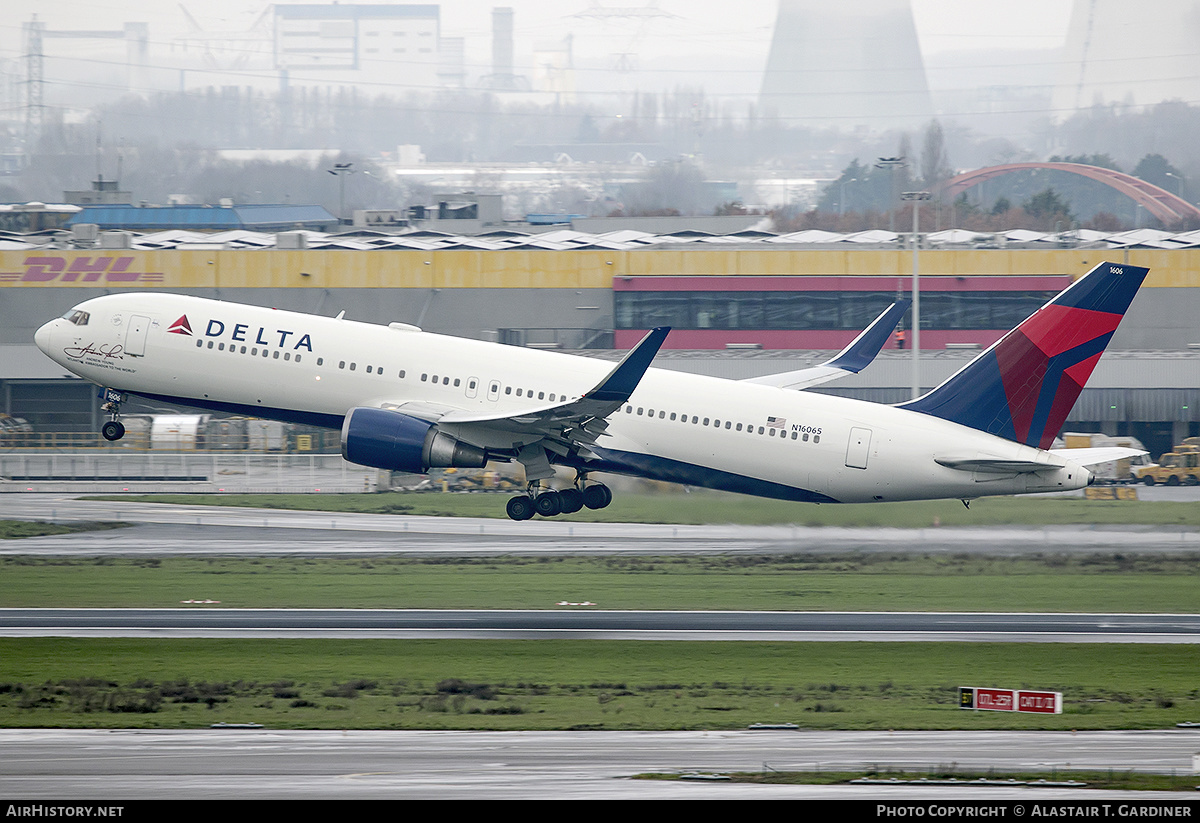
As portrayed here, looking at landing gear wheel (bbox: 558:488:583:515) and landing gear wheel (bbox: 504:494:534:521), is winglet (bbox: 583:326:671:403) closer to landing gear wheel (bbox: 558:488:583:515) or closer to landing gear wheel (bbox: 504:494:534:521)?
landing gear wheel (bbox: 558:488:583:515)

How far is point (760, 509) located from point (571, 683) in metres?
15.3

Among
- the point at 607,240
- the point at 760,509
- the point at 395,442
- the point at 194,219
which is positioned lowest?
the point at 760,509

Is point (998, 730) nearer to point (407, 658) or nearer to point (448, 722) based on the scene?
point (448, 722)

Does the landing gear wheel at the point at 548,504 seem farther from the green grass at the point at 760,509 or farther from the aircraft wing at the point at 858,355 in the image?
the aircraft wing at the point at 858,355

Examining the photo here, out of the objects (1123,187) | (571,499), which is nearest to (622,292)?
(571,499)

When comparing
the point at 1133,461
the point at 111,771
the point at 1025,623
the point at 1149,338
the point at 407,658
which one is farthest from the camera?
the point at 1149,338

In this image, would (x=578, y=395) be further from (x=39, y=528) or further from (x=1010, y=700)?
(x=39, y=528)

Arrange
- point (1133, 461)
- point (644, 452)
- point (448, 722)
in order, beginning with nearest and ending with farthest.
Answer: point (448, 722)
point (644, 452)
point (1133, 461)

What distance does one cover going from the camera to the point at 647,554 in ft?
164

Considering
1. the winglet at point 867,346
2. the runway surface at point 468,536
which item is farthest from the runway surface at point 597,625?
the winglet at point 867,346

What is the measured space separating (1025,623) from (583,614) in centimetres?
1306

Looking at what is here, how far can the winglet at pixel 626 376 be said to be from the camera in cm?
3619

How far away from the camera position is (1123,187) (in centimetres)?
16750

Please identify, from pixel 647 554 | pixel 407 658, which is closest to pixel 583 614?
pixel 407 658
